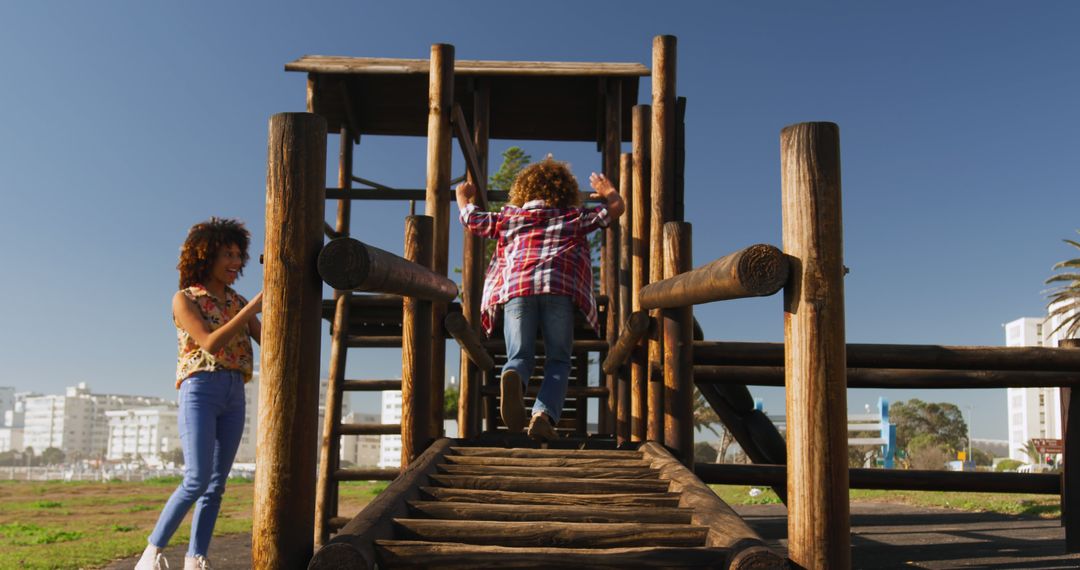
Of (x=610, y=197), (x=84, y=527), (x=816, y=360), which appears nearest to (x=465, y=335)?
(x=610, y=197)

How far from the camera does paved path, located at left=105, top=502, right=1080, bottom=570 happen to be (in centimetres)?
651

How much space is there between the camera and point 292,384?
281cm

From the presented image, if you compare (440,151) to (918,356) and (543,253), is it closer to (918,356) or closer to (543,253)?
(543,253)

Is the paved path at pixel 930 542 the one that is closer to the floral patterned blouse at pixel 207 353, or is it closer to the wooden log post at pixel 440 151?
the wooden log post at pixel 440 151

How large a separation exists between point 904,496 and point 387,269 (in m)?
15.0

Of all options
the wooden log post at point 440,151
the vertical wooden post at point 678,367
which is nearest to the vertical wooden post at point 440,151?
the wooden log post at point 440,151

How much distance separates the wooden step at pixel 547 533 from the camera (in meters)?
3.09

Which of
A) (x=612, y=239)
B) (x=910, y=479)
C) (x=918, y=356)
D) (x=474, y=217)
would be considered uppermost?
(x=612, y=239)

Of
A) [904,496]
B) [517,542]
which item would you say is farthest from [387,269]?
[904,496]

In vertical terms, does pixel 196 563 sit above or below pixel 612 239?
below

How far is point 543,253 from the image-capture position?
4961 millimetres

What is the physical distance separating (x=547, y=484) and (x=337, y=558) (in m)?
1.34

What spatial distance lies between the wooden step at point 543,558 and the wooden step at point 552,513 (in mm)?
434

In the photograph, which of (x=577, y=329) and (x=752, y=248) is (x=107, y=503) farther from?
(x=752, y=248)
